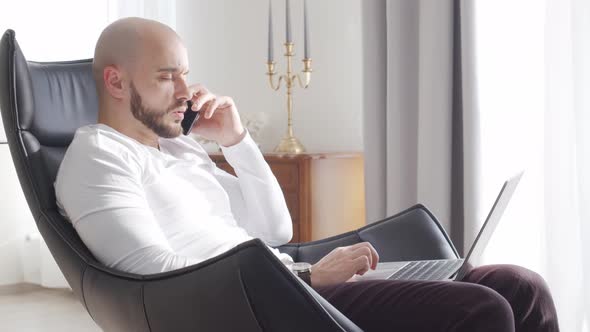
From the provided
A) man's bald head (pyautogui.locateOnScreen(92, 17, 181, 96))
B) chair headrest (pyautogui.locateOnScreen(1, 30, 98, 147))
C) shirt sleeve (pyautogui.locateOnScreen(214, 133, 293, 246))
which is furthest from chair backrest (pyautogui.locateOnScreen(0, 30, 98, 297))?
shirt sleeve (pyautogui.locateOnScreen(214, 133, 293, 246))

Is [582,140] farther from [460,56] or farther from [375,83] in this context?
[375,83]

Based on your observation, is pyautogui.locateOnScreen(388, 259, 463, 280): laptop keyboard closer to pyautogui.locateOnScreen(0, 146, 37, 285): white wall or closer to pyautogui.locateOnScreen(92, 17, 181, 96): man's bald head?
pyautogui.locateOnScreen(92, 17, 181, 96): man's bald head

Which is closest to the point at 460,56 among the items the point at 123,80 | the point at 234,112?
the point at 234,112

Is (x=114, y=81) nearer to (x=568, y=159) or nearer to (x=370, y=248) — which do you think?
(x=370, y=248)

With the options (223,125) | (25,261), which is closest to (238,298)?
(223,125)

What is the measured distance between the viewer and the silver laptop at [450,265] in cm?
148

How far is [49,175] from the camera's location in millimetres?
1713

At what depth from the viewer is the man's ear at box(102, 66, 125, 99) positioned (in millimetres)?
1771

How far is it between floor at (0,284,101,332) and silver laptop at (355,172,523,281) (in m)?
1.85

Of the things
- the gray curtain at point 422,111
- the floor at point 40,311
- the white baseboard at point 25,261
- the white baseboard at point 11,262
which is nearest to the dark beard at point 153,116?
the gray curtain at point 422,111

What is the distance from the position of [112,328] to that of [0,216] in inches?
117

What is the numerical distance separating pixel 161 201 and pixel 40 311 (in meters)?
2.20

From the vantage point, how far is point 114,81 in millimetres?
1779

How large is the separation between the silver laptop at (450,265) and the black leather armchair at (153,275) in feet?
0.53
